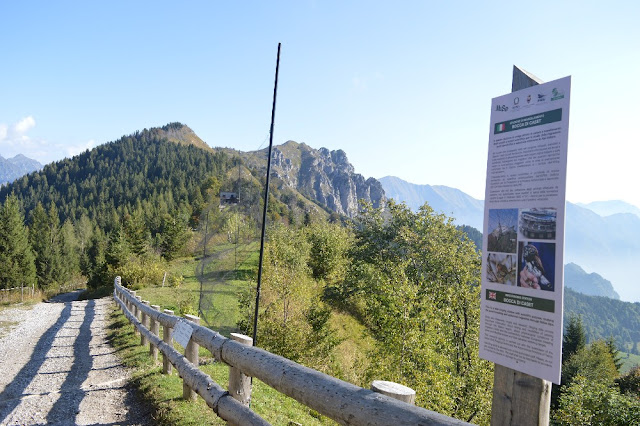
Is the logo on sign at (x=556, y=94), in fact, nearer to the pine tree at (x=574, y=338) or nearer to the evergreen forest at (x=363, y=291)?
the evergreen forest at (x=363, y=291)

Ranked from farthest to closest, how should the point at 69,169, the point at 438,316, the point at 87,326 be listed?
the point at 69,169 → the point at 438,316 → the point at 87,326

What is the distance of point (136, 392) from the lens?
6305mm

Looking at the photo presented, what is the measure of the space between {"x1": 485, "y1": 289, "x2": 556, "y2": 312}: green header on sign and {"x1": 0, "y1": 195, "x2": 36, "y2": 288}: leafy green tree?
45219 millimetres

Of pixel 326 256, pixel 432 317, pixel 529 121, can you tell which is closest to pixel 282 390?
pixel 529 121

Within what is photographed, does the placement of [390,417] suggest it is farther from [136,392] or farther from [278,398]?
[278,398]

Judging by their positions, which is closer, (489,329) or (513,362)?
(513,362)

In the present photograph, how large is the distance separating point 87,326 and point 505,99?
14.7 meters

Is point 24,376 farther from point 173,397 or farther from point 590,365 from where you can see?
point 590,365

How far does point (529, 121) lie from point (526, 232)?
2.30 ft

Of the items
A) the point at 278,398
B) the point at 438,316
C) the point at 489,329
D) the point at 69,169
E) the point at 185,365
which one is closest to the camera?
the point at 489,329

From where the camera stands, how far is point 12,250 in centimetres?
3669

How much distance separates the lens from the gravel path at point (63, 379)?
534 cm

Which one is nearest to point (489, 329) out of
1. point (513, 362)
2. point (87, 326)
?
point (513, 362)

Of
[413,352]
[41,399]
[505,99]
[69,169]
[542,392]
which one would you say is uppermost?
[69,169]
